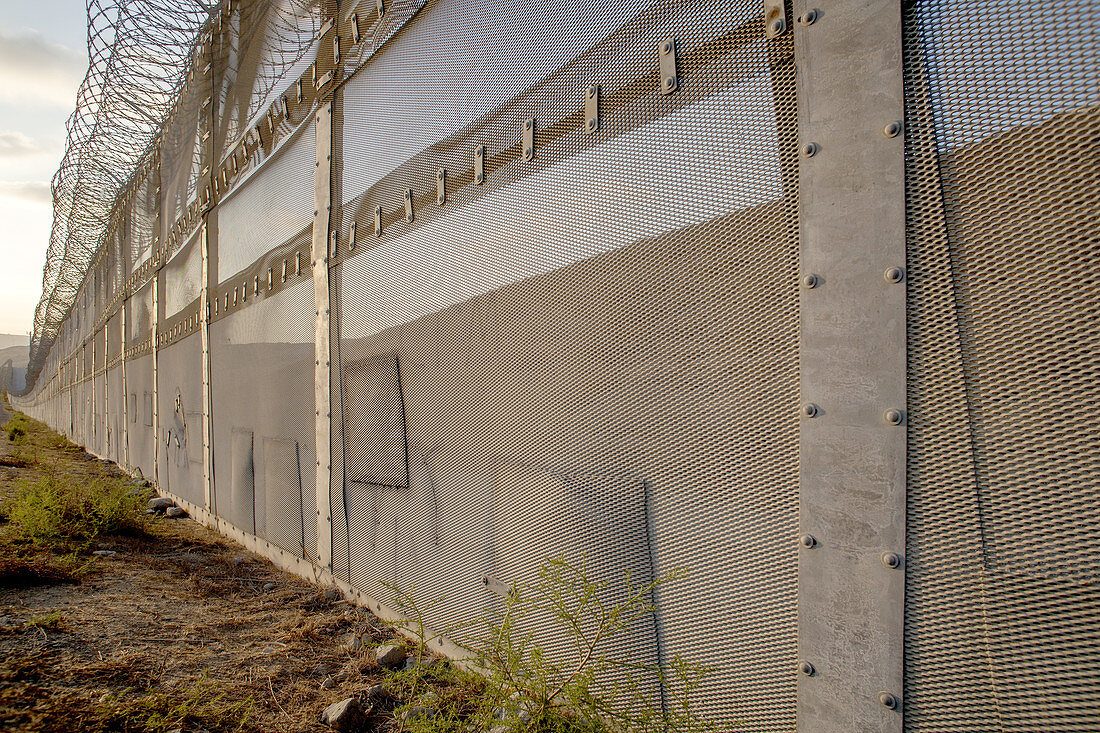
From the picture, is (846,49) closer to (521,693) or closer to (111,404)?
(521,693)

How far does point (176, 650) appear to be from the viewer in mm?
2777

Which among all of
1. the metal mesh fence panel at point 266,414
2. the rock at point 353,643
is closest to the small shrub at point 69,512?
the metal mesh fence panel at point 266,414

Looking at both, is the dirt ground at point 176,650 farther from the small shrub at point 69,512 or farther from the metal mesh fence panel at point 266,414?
the metal mesh fence panel at point 266,414

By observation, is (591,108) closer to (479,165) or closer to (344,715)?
(479,165)

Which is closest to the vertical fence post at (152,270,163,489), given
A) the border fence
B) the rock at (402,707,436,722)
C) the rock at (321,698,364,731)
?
the border fence

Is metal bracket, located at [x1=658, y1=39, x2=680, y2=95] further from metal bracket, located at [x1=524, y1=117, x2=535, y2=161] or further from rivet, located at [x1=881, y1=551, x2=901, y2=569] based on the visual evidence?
rivet, located at [x1=881, y1=551, x2=901, y2=569]

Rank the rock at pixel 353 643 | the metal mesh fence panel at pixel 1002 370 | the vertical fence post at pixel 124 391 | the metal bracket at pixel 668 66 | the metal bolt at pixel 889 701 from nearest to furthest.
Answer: the metal mesh fence panel at pixel 1002 370
the metal bolt at pixel 889 701
the metal bracket at pixel 668 66
the rock at pixel 353 643
the vertical fence post at pixel 124 391

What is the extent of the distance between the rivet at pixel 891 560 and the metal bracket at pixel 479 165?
1.96 meters

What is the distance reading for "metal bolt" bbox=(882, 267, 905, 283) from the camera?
1257 mm

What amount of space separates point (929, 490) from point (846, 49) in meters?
1.01

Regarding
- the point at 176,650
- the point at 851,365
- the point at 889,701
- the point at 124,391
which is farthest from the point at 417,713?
the point at 124,391

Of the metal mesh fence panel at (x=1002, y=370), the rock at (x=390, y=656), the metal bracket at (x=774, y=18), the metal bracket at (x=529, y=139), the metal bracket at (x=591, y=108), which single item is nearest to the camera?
the metal mesh fence panel at (x=1002, y=370)

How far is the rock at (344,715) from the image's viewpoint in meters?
2.19

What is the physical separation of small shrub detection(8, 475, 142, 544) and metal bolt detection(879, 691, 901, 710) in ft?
18.4
